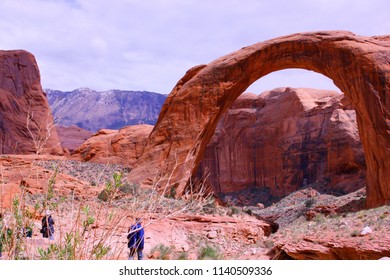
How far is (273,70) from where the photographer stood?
19594 mm

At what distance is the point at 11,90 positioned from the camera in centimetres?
3488

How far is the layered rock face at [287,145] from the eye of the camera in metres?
29.2

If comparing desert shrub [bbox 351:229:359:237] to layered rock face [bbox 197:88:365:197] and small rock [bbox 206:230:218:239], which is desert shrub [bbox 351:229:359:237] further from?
layered rock face [bbox 197:88:365:197]

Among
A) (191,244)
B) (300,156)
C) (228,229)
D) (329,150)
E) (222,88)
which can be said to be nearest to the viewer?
(191,244)

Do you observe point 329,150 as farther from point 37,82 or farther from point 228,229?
point 37,82

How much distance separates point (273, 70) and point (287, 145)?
50.3 ft

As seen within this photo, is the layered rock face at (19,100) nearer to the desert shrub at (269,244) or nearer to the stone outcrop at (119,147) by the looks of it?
the stone outcrop at (119,147)

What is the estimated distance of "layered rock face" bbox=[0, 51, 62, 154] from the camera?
110 ft

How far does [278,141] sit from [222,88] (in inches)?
678

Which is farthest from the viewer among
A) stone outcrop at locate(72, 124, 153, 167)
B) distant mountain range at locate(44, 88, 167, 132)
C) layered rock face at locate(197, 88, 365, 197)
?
distant mountain range at locate(44, 88, 167, 132)

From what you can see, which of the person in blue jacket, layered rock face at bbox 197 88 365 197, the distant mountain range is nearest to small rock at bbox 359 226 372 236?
the person in blue jacket

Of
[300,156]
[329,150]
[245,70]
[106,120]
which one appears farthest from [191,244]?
[106,120]

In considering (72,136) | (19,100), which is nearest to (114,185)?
(19,100)

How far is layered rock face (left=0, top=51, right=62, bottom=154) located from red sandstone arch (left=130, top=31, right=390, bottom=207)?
16539mm
